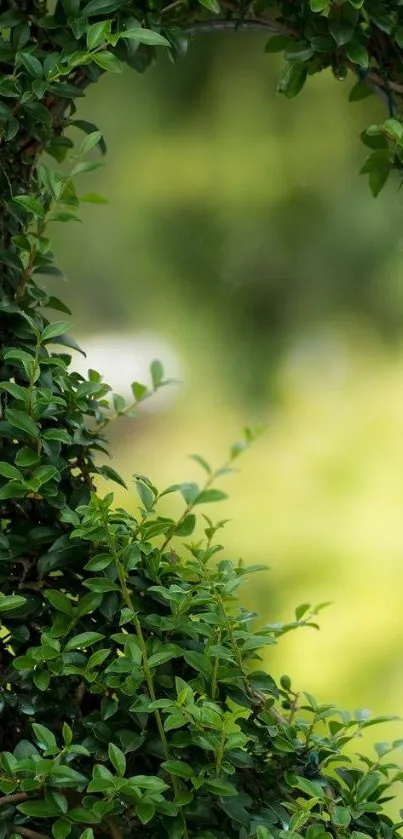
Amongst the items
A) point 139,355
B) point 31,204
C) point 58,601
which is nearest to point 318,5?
point 31,204

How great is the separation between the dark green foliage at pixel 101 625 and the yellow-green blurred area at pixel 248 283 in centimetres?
304

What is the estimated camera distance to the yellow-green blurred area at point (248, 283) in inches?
155

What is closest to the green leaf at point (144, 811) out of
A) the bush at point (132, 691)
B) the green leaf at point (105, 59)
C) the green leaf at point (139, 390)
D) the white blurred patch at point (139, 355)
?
the bush at point (132, 691)

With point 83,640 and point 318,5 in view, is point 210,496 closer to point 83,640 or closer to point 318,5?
point 83,640

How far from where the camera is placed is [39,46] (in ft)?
2.70

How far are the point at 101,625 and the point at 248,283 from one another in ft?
11.9

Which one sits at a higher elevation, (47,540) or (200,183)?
(200,183)

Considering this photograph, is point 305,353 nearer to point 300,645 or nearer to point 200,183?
point 200,183

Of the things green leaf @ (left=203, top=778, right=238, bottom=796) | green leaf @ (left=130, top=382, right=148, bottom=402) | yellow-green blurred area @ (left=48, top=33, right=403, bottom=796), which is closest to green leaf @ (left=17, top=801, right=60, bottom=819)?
green leaf @ (left=203, top=778, right=238, bottom=796)

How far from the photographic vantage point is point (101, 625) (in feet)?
2.49

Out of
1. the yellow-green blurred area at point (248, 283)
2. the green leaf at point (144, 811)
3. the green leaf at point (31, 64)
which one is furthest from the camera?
the yellow-green blurred area at point (248, 283)

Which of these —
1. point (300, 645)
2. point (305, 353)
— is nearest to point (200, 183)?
point (305, 353)

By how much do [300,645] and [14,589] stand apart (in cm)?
269

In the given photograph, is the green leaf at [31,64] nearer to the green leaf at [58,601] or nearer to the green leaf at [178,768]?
the green leaf at [58,601]
